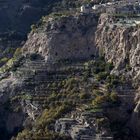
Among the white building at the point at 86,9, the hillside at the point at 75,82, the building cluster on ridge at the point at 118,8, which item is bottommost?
the hillside at the point at 75,82

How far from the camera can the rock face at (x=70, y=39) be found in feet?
327

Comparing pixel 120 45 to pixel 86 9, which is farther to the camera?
pixel 86 9

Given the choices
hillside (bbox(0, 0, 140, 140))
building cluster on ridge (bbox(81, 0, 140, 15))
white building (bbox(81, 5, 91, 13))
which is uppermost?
building cluster on ridge (bbox(81, 0, 140, 15))

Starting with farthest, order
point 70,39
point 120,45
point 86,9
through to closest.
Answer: point 86,9
point 70,39
point 120,45

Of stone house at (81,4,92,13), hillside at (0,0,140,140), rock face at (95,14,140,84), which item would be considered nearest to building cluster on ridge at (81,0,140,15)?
stone house at (81,4,92,13)

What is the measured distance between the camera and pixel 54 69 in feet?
324

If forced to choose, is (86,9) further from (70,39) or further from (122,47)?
(122,47)

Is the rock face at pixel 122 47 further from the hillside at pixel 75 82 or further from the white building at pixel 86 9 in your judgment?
the white building at pixel 86 9

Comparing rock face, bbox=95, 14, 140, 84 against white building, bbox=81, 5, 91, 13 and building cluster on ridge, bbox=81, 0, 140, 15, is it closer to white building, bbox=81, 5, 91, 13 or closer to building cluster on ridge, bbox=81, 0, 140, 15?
building cluster on ridge, bbox=81, 0, 140, 15

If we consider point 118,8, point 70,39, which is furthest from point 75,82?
point 118,8

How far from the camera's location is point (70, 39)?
101m

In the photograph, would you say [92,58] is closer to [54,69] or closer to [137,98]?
[54,69]

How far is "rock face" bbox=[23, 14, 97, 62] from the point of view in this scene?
9969 cm

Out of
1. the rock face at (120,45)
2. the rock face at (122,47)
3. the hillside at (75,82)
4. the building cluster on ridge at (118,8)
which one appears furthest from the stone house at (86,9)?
the rock face at (120,45)
